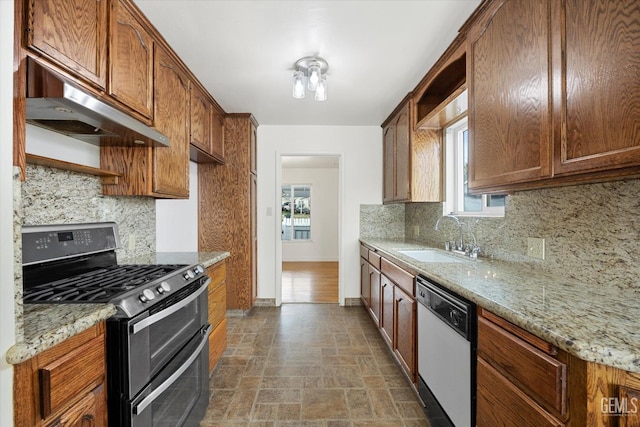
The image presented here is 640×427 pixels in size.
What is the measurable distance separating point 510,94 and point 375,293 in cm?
212

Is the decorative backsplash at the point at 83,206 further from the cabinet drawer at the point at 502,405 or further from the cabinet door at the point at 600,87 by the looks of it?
the cabinet door at the point at 600,87

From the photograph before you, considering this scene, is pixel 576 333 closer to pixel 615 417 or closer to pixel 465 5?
pixel 615 417

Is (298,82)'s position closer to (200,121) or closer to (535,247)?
(200,121)

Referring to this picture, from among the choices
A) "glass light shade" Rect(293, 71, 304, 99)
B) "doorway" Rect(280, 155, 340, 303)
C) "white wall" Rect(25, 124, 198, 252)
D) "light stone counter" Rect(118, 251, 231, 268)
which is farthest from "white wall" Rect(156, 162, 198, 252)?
"doorway" Rect(280, 155, 340, 303)

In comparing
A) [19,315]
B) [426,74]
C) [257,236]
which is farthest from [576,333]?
[257,236]

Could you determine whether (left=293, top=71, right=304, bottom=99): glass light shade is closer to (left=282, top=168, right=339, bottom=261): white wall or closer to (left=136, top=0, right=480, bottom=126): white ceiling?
(left=136, top=0, right=480, bottom=126): white ceiling

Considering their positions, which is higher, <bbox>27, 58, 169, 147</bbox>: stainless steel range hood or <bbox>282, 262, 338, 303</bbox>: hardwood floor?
<bbox>27, 58, 169, 147</bbox>: stainless steel range hood

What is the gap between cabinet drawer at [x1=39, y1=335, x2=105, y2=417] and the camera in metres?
0.78

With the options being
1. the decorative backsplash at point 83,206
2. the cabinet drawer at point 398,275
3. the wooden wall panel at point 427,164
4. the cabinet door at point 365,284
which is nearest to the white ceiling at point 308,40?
the wooden wall panel at point 427,164

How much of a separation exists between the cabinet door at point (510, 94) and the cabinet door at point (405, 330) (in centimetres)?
89

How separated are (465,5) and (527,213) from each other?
1.22 meters

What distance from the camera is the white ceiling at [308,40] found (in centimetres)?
155

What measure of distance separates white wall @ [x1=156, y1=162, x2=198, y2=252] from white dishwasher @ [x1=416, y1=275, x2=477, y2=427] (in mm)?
2198

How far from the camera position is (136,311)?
107 centimetres
